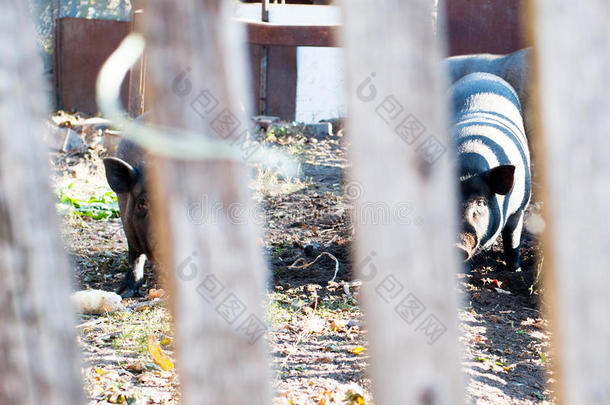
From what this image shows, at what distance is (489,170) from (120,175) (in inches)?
97.9

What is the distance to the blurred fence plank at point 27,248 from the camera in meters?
1.38

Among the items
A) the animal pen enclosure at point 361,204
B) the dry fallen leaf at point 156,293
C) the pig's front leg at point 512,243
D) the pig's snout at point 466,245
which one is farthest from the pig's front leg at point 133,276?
the animal pen enclosure at point 361,204

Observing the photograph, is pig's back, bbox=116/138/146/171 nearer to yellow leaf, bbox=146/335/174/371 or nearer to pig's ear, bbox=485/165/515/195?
yellow leaf, bbox=146/335/174/371

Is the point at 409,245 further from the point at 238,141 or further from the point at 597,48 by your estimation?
the point at 597,48

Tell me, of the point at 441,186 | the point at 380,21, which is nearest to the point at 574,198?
the point at 441,186

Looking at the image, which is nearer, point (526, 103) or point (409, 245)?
point (409, 245)

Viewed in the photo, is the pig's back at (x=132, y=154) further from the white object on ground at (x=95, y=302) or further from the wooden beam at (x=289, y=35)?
the wooden beam at (x=289, y=35)

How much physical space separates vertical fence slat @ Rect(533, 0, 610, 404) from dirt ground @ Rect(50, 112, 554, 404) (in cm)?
77

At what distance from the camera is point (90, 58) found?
44.0 ft

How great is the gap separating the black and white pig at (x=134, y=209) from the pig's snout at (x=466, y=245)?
79.9 inches

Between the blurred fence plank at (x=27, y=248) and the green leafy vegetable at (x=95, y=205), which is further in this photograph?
the green leafy vegetable at (x=95, y=205)

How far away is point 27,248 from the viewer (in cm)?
139

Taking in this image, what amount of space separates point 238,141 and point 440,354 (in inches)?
24.0

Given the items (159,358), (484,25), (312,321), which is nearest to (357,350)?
(312,321)
